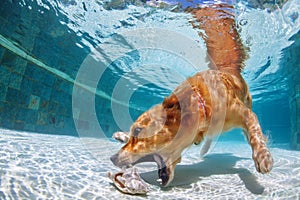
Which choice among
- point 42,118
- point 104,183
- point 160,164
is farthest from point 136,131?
point 42,118

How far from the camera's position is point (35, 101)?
1261 centimetres

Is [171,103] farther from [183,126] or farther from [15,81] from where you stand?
[15,81]

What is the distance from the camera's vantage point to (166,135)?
3031 millimetres

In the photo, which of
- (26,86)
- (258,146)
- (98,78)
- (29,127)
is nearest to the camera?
(258,146)

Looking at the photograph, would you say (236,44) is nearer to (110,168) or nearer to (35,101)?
(110,168)

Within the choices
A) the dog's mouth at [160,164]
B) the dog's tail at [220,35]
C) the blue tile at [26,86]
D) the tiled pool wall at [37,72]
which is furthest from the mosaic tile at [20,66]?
the dog's mouth at [160,164]

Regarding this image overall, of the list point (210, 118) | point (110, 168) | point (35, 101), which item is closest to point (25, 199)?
point (110, 168)

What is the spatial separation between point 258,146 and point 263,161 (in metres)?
0.46

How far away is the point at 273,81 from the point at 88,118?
17475 mm

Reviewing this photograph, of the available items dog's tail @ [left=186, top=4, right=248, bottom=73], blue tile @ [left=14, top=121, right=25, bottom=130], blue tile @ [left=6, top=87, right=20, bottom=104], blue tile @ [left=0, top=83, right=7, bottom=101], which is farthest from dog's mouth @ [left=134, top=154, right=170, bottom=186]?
blue tile @ [left=14, top=121, right=25, bottom=130]

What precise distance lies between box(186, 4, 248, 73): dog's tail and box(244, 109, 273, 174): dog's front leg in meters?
5.53

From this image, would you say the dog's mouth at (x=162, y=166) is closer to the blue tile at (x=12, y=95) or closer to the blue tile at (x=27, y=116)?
the blue tile at (x=12, y=95)

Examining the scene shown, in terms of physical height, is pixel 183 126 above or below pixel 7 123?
above

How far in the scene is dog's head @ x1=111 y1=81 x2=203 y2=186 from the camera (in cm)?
304
